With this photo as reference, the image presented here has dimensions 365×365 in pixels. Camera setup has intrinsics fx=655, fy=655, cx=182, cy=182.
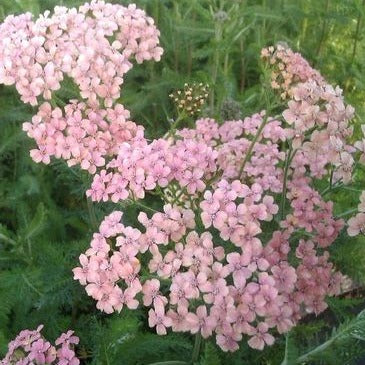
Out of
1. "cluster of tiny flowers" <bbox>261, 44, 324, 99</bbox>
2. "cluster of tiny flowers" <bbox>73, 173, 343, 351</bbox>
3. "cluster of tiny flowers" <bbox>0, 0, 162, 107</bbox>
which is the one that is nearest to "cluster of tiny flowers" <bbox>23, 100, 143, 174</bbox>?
→ "cluster of tiny flowers" <bbox>0, 0, 162, 107</bbox>

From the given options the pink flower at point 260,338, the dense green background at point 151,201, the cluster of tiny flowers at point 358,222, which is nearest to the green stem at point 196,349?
the dense green background at point 151,201

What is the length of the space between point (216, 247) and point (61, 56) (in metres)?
0.77

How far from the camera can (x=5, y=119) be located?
2.67 metres

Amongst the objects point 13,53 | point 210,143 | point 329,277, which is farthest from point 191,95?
point 329,277

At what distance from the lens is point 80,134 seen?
1791 mm

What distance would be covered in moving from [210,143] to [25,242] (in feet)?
2.32

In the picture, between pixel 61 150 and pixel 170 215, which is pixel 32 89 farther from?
pixel 170 215

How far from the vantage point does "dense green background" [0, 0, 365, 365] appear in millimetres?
1837

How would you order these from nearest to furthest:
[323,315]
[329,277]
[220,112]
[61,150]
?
1. [329,277]
2. [61,150]
3. [323,315]
4. [220,112]

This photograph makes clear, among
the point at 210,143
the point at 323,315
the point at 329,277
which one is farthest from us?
the point at 323,315

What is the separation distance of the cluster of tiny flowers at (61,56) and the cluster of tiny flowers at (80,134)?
5cm

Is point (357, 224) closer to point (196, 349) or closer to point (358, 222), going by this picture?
point (358, 222)

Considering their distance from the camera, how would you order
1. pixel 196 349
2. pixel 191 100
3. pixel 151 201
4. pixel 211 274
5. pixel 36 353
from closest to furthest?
pixel 211 274, pixel 36 353, pixel 196 349, pixel 191 100, pixel 151 201

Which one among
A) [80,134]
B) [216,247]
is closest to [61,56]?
[80,134]
